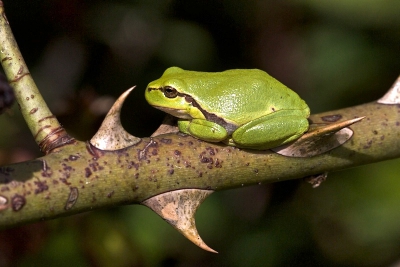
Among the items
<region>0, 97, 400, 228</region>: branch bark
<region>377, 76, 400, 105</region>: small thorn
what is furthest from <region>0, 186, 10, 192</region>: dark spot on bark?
<region>377, 76, 400, 105</region>: small thorn

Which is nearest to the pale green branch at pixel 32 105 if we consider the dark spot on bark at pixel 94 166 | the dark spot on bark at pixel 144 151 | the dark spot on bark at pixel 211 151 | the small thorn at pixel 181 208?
the dark spot on bark at pixel 94 166

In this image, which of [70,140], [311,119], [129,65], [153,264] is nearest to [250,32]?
[129,65]

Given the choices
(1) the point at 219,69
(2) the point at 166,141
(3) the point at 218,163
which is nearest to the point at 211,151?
(3) the point at 218,163

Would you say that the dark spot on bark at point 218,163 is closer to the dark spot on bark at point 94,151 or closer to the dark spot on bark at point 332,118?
the dark spot on bark at point 94,151

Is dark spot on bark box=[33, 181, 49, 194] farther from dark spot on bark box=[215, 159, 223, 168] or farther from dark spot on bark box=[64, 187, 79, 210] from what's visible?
dark spot on bark box=[215, 159, 223, 168]

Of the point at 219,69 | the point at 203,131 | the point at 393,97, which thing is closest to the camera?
the point at 203,131

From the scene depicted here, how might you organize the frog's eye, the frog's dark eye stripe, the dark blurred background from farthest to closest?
the dark blurred background, the frog's eye, the frog's dark eye stripe

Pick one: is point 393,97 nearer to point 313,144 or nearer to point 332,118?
point 332,118
